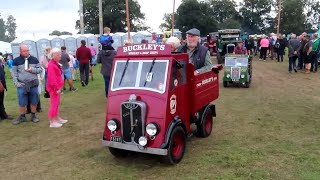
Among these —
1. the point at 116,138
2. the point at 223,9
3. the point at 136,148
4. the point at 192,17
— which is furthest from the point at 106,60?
the point at 223,9

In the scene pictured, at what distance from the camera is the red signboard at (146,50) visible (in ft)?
17.3

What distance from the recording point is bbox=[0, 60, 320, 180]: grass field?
4973mm

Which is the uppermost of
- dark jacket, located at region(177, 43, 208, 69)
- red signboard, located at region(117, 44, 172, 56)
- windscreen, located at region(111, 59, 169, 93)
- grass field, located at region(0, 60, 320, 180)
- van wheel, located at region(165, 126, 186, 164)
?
red signboard, located at region(117, 44, 172, 56)

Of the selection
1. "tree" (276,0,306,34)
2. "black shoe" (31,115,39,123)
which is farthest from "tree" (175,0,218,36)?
"black shoe" (31,115,39,123)

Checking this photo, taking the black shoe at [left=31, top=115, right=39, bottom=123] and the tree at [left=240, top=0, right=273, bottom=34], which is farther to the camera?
the tree at [left=240, top=0, right=273, bottom=34]

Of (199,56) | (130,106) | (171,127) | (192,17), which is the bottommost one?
(171,127)

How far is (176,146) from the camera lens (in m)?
5.34

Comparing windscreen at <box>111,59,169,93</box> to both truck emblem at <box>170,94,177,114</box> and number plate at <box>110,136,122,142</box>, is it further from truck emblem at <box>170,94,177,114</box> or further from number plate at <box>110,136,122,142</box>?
number plate at <box>110,136,122,142</box>

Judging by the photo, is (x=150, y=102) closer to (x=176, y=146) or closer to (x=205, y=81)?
(x=176, y=146)

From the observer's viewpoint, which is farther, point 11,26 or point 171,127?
point 11,26

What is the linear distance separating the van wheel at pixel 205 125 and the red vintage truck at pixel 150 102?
2.17 feet

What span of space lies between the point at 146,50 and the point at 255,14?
75.4m

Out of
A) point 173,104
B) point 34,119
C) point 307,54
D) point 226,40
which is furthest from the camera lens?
point 226,40

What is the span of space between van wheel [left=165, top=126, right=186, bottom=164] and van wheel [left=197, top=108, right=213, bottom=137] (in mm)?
1007
